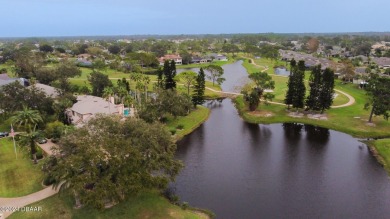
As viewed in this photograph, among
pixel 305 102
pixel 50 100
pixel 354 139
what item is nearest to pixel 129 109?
pixel 50 100

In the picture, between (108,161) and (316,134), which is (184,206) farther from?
(316,134)

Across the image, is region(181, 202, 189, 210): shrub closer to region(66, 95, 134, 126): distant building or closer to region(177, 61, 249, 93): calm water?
region(66, 95, 134, 126): distant building

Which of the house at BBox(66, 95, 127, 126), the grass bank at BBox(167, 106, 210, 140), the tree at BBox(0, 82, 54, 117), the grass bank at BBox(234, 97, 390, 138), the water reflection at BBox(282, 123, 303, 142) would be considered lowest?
the water reflection at BBox(282, 123, 303, 142)

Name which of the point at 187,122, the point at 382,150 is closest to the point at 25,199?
the point at 187,122

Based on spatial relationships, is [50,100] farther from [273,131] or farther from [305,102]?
[305,102]

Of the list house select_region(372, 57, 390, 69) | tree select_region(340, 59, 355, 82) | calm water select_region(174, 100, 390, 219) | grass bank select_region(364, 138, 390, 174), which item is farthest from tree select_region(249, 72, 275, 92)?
house select_region(372, 57, 390, 69)

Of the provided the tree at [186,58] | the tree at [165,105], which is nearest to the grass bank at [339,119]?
the tree at [165,105]
